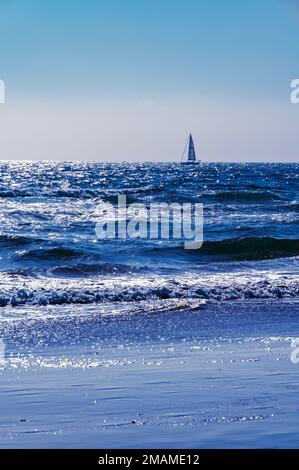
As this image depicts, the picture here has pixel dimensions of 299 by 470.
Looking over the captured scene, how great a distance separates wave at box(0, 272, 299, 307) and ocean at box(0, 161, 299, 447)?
0.03 m

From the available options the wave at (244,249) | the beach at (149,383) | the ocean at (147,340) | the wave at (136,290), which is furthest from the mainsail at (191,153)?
the beach at (149,383)

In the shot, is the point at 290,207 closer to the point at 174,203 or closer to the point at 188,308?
the point at 174,203

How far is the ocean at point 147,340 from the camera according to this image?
454 centimetres

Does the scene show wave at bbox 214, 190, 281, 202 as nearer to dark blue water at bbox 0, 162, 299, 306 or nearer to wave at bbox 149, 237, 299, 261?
dark blue water at bbox 0, 162, 299, 306

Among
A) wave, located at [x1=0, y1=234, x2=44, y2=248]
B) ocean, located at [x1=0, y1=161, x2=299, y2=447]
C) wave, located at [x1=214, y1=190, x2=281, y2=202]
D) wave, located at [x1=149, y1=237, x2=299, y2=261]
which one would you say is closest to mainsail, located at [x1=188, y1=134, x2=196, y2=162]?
wave, located at [x1=214, y1=190, x2=281, y2=202]

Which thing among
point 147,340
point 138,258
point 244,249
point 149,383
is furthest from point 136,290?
point 244,249

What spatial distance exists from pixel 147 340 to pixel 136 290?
3.81 metres

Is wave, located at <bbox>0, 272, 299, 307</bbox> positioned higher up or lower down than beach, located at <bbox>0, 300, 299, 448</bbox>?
lower down

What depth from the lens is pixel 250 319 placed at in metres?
9.35

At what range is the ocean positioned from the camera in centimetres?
454

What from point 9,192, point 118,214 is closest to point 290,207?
point 118,214

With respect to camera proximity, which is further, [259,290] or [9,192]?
[9,192]

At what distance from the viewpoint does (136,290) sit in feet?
38.5
